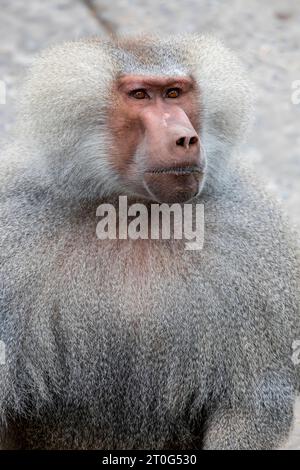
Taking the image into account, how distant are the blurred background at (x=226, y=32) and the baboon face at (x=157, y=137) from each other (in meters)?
2.83

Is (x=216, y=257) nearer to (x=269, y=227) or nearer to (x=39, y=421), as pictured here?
(x=269, y=227)

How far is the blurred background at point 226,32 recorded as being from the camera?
6.88 m

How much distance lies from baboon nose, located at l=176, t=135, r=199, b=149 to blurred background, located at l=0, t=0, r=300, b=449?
9.89 ft

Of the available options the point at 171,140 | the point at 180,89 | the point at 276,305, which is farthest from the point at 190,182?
the point at 276,305

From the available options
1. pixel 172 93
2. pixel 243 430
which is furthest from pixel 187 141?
pixel 243 430

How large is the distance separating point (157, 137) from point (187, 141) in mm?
114

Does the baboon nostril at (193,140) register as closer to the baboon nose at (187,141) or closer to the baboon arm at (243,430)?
the baboon nose at (187,141)

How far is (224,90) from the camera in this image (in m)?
3.87

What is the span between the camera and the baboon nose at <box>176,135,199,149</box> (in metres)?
3.58

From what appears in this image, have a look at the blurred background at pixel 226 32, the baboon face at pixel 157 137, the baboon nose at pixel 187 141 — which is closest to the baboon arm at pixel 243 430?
the baboon face at pixel 157 137

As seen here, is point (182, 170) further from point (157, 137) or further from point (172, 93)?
point (172, 93)

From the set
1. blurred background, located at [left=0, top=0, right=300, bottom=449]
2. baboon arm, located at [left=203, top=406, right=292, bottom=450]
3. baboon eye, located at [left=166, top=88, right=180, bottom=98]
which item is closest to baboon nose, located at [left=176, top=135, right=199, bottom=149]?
baboon eye, located at [left=166, top=88, right=180, bottom=98]

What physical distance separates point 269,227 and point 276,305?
29 cm

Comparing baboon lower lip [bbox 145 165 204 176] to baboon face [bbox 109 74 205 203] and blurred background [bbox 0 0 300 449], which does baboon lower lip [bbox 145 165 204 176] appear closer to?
baboon face [bbox 109 74 205 203]
